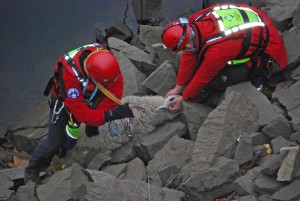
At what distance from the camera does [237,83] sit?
5.80 meters

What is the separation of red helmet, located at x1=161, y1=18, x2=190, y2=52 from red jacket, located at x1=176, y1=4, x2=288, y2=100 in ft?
0.46

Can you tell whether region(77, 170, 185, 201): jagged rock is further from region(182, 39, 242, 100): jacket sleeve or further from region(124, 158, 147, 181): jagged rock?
region(182, 39, 242, 100): jacket sleeve

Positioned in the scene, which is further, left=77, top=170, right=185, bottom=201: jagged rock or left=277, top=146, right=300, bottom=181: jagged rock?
left=77, top=170, right=185, bottom=201: jagged rock

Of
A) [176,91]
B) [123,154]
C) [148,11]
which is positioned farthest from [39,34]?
[123,154]

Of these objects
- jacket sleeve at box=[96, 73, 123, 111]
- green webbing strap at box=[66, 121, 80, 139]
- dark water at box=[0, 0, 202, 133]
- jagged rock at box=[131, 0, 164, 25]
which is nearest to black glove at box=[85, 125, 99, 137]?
green webbing strap at box=[66, 121, 80, 139]

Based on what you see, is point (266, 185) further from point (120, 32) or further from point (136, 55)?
point (120, 32)

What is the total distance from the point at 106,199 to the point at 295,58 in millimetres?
3185

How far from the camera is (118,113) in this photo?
5.09 metres

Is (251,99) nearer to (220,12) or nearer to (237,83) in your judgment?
(237,83)

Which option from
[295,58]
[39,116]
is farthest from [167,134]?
[39,116]

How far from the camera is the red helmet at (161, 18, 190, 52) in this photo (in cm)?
539

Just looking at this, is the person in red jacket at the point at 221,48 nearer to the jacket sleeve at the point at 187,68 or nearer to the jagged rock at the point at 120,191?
the jacket sleeve at the point at 187,68

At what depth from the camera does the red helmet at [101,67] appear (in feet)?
15.6

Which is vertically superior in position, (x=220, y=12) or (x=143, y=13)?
(x=220, y=12)
